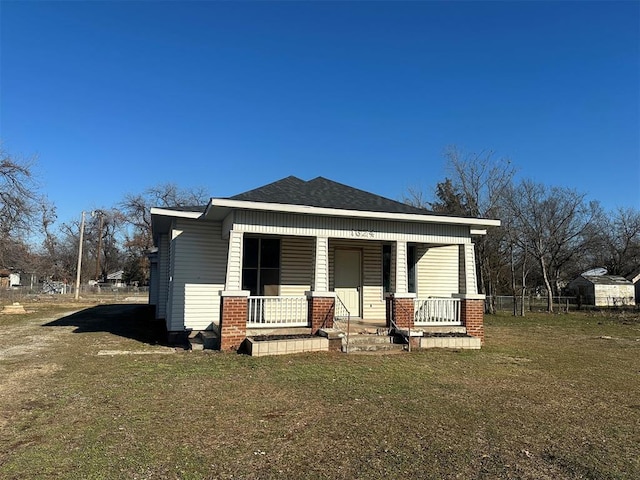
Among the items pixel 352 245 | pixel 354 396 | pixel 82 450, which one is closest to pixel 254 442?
pixel 82 450

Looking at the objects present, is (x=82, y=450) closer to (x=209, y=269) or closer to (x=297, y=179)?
(x=209, y=269)

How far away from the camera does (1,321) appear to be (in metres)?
15.9

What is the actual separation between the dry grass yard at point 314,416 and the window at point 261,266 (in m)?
2.86

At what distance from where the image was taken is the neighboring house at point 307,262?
9.42 metres

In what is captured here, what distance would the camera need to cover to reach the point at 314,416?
16.3 ft

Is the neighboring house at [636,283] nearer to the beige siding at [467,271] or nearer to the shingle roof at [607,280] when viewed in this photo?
the shingle roof at [607,280]

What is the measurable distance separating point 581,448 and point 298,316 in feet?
21.3

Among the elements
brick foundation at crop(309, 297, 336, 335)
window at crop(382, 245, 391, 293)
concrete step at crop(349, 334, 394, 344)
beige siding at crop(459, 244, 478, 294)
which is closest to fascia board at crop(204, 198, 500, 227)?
beige siding at crop(459, 244, 478, 294)

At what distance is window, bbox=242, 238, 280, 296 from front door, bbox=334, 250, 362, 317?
1.65 metres

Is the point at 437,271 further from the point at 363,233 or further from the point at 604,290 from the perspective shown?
the point at 604,290

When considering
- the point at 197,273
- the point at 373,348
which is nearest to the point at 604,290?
the point at 373,348

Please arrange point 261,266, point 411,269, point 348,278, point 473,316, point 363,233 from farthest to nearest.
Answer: point 411,269 < point 348,278 < point 261,266 < point 473,316 < point 363,233

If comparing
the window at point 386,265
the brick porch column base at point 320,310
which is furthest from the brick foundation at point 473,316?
the brick porch column base at point 320,310

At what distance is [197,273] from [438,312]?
5868 millimetres
